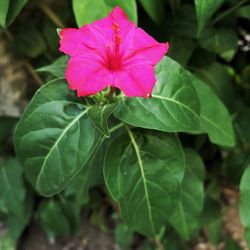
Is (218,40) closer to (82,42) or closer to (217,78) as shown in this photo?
(217,78)

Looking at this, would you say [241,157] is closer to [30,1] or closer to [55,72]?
[55,72]

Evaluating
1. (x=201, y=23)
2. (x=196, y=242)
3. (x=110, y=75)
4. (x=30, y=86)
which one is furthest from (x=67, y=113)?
(x=196, y=242)

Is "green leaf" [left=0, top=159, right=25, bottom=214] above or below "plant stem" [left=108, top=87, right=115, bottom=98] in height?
below

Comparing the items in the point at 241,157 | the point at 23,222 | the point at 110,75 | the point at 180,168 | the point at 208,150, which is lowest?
the point at 23,222

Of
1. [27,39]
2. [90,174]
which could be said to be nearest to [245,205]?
[90,174]

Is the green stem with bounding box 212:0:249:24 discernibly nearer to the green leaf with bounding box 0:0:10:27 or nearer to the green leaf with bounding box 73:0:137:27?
the green leaf with bounding box 73:0:137:27

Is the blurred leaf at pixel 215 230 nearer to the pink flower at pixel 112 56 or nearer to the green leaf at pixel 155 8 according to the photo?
the green leaf at pixel 155 8

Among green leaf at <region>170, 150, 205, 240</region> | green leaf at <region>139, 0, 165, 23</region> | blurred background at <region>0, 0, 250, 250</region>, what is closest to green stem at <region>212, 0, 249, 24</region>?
blurred background at <region>0, 0, 250, 250</region>
